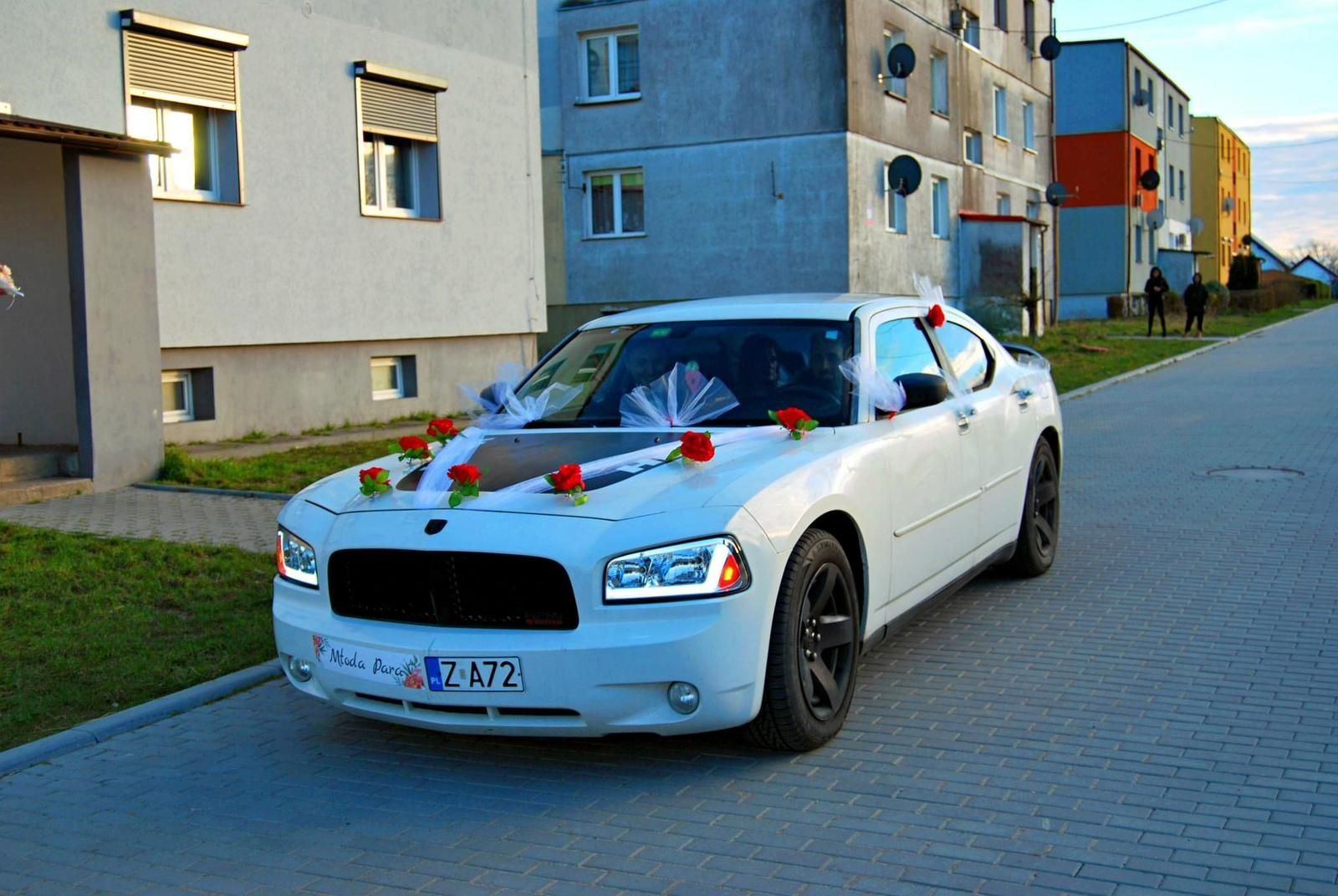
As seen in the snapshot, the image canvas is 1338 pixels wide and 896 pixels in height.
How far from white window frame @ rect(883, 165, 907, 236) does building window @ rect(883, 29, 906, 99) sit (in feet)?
5.25

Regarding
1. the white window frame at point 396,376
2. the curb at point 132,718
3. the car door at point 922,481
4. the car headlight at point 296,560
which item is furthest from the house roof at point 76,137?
the car door at point 922,481

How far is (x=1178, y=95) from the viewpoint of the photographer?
60781 millimetres

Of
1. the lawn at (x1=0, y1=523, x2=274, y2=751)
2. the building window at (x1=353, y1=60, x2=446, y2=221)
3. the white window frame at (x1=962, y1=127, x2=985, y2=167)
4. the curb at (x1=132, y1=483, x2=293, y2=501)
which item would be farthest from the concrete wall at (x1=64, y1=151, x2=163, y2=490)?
the white window frame at (x1=962, y1=127, x2=985, y2=167)

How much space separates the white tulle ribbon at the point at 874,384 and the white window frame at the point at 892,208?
868 inches

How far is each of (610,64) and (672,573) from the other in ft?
82.0

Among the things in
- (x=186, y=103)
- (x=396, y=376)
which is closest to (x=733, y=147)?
(x=396, y=376)

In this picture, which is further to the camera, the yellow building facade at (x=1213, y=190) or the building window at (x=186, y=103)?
the yellow building facade at (x=1213, y=190)

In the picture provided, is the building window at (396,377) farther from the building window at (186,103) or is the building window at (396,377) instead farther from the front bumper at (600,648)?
the front bumper at (600,648)

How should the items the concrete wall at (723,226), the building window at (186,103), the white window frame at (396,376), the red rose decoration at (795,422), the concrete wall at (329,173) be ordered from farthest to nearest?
1. the concrete wall at (723,226)
2. the white window frame at (396,376)
3. the building window at (186,103)
4. the concrete wall at (329,173)
5. the red rose decoration at (795,422)

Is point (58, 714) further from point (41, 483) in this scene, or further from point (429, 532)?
point (41, 483)

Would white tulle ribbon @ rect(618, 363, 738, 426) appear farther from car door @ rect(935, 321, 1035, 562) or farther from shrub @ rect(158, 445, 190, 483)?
shrub @ rect(158, 445, 190, 483)

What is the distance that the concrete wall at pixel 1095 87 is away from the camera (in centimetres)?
4928

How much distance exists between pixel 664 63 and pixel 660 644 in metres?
24.3

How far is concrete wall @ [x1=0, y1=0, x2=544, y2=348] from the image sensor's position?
1190cm
